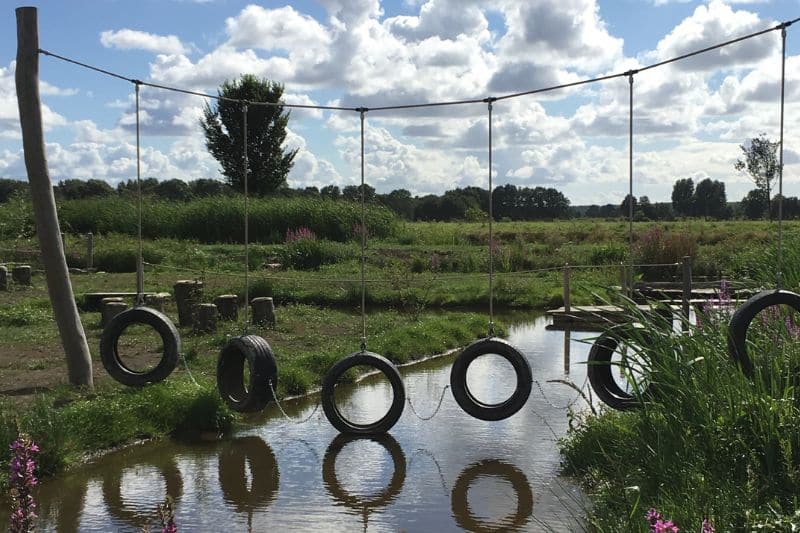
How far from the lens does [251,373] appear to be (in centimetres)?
828

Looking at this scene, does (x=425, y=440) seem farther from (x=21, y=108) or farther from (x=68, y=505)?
(x=21, y=108)

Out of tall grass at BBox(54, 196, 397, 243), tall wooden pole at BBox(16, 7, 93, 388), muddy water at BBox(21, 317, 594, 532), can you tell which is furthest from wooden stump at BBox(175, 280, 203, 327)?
tall grass at BBox(54, 196, 397, 243)

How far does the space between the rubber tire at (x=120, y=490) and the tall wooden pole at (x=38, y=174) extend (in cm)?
186

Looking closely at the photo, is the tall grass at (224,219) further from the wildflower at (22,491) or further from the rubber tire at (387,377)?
the wildflower at (22,491)

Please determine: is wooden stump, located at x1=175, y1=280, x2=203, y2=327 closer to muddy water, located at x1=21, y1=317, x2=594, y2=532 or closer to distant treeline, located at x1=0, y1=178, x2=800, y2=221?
muddy water, located at x1=21, y1=317, x2=594, y2=532

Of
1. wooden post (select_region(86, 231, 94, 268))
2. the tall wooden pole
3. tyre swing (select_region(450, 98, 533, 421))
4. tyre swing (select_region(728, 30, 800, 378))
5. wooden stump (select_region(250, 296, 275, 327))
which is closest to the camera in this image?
tyre swing (select_region(728, 30, 800, 378))

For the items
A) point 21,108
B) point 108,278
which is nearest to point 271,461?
point 21,108

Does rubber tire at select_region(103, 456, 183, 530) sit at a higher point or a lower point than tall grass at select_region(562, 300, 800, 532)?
lower

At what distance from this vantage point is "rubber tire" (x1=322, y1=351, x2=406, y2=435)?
26.9 feet

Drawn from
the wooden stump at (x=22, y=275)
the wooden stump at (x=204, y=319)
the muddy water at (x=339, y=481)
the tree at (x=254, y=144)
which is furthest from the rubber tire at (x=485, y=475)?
the tree at (x=254, y=144)

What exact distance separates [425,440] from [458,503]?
69.6 inches

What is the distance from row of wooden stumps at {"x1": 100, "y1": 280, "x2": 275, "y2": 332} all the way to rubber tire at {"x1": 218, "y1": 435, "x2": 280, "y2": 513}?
4.59 meters

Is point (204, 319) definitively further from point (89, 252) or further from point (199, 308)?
point (89, 252)

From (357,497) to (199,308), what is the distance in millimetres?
6700
